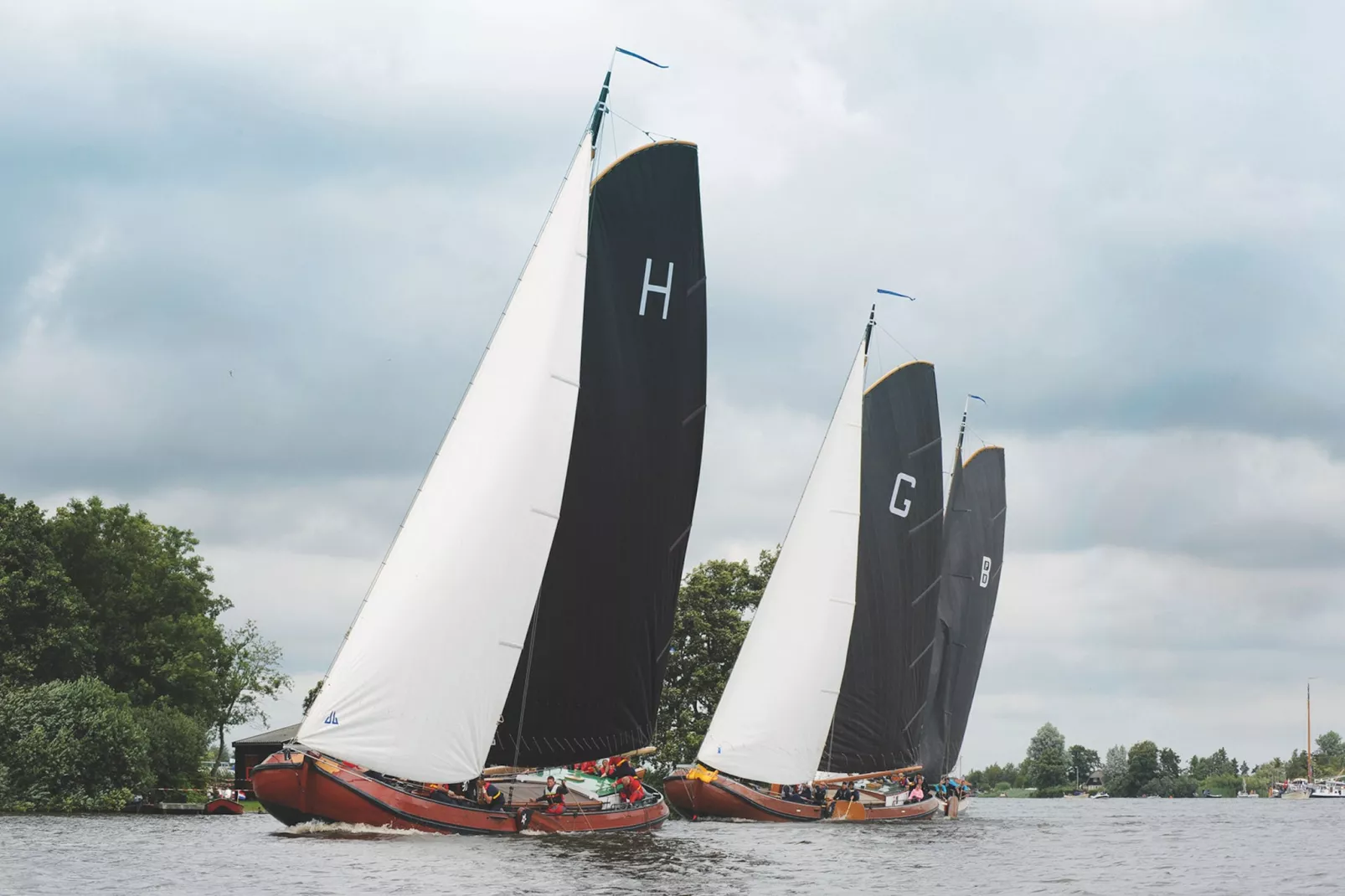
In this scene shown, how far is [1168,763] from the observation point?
183125 millimetres

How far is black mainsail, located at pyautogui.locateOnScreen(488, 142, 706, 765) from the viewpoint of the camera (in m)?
40.4

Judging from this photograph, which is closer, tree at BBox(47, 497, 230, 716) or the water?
the water

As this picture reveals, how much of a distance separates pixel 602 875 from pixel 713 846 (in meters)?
11.2

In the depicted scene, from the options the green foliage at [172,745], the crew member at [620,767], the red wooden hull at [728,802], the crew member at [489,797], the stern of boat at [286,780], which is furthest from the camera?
the green foliage at [172,745]

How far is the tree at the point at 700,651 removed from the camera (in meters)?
73.3

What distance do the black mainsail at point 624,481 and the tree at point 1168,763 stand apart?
152 meters

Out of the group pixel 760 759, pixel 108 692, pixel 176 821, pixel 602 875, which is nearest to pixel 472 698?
pixel 602 875

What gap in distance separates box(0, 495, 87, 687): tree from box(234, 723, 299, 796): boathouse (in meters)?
10.9

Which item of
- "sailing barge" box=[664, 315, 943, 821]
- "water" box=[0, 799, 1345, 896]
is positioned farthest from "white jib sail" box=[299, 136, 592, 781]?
"sailing barge" box=[664, 315, 943, 821]

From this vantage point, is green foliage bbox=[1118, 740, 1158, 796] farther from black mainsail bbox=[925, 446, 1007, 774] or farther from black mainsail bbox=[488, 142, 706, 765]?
black mainsail bbox=[488, 142, 706, 765]

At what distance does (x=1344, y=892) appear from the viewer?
1312 inches

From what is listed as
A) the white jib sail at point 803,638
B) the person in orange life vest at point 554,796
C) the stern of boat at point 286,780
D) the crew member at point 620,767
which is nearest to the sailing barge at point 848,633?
the white jib sail at point 803,638

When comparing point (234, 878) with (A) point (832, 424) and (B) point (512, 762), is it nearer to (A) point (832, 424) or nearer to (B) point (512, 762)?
(B) point (512, 762)

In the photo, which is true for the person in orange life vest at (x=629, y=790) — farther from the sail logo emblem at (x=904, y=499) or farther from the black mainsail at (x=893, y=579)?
the sail logo emblem at (x=904, y=499)
